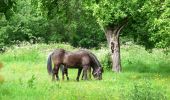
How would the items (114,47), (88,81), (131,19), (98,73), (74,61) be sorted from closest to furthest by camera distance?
(88,81) → (98,73) → (74,61) → (131,19) → (114,47)

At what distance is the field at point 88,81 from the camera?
15.8m

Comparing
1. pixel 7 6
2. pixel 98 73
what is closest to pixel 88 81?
pixel 98 73

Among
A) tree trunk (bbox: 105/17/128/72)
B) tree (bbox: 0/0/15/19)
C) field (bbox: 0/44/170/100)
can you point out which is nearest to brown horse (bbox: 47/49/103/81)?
field (bbox: 0/44/170/100)

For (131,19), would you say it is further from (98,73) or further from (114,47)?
(98,73)

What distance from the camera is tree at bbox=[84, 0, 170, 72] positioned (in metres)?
24.8

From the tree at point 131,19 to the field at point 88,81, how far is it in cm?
185

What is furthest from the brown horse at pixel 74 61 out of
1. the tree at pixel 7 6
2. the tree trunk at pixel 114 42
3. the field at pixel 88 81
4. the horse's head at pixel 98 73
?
the tree at pixel 7 6

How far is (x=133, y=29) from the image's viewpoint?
104 ft

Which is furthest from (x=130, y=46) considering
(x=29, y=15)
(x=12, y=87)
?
(x=12, y=87)

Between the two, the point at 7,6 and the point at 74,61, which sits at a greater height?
the point at 7,6

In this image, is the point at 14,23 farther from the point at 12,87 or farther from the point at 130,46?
the point at 12,87

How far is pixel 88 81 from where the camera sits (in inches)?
960

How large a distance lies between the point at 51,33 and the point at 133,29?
3978 centimetres

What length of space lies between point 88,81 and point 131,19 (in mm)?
7341
